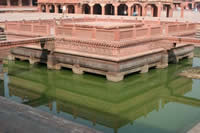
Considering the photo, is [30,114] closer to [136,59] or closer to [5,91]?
[5,91]

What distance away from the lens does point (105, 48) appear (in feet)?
50.9

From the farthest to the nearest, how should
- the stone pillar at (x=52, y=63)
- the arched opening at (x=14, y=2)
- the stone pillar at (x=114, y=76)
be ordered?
the arched opening at (x=14, y=2) → the stone pillar at (x=52, y=63) → the stone pillar at (x=114, y=76)

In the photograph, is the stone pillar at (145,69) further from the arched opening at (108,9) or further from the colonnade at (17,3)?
the colonnade at (17,3)


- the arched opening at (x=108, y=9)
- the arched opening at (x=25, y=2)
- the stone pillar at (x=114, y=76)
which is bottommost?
the stone pillar at (x=114, y=76)

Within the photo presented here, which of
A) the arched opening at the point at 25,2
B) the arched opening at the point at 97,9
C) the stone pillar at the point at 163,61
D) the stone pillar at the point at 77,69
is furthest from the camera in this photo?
the arched opening at the point at 25,2

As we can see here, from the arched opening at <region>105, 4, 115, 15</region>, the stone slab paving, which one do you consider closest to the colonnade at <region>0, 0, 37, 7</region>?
the arched opening at <region>105, 4, 115, 15</region>

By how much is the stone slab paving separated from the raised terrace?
314 inches

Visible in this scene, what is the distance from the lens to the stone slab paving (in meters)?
6.40

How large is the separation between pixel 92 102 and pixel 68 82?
335cm

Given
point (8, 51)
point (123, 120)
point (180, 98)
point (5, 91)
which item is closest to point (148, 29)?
point (180, 98)

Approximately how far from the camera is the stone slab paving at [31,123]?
252 inches

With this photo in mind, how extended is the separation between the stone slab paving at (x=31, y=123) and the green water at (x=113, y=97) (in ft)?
12.2

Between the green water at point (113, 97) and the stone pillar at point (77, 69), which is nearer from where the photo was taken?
the green water at point (113, 97)

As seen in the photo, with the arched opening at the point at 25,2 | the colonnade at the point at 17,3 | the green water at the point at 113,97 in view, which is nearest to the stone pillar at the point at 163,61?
the green water at the point at 113,97
